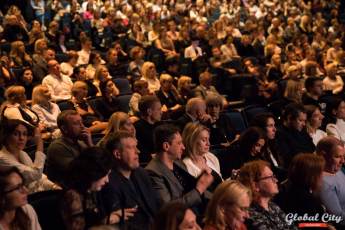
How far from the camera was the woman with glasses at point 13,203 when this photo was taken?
9.98 feet

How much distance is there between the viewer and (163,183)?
3877 millimetres

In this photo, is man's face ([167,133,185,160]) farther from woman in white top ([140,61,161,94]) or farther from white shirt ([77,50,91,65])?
white shirt ([77,50,91,65])

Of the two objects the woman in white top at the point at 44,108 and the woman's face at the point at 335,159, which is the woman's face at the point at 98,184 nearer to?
the woman's face at the point at 335,159

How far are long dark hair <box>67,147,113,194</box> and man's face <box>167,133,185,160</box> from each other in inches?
27.8

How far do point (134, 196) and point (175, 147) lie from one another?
0.58 m

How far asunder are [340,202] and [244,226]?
121cm

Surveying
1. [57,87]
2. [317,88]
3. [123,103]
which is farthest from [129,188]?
[57,87]

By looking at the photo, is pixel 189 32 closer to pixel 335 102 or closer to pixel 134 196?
pixel 335 102

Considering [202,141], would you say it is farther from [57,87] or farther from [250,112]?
[57,87]

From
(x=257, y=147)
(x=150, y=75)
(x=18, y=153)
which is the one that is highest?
(x=18, y=153)

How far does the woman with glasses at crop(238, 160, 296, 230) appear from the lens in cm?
350

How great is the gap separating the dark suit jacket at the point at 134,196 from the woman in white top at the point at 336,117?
2942 mm

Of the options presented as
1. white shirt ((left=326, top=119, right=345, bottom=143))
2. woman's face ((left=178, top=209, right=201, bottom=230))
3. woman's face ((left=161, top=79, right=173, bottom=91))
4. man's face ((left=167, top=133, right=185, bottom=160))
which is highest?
woman's face ((left=178, top=209, right=201, bottom=230))

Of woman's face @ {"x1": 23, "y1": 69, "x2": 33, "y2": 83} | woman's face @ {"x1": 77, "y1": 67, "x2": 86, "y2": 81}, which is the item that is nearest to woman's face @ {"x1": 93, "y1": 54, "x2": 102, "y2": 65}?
woman's face @ {"x1": 77, "y1": 67, "x2": 86, "y2": 81}
